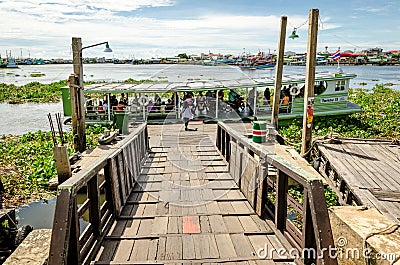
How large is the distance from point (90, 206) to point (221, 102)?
12.8 m

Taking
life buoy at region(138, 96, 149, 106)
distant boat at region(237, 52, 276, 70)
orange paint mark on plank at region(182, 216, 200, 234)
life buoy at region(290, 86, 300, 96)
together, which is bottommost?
orange paint mark on plank at region(182, 216, 200, 234)

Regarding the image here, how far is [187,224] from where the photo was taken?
4598 mm

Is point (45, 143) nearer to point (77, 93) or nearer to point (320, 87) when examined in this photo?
point (77, 93)

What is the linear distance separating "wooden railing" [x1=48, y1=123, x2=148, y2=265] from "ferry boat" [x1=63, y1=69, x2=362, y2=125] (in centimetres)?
974

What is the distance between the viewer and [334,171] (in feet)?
29.4

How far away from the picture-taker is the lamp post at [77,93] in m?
10.8

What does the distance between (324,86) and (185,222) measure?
15234 millimetres

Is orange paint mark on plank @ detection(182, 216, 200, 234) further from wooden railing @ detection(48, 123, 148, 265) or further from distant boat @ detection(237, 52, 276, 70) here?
distant boat @ detection(237, 52, 276, 70)

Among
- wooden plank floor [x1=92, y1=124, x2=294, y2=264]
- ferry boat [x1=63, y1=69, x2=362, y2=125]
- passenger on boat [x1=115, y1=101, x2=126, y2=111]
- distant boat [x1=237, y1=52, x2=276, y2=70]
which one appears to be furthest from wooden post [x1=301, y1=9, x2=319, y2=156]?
distant boat [x1=237, y1=52, x2=276, y2=70]

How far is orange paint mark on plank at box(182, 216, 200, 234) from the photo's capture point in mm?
4379

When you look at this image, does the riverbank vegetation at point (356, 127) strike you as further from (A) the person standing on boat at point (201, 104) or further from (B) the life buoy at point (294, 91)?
(A) the person standing on boat at point (201, 104)

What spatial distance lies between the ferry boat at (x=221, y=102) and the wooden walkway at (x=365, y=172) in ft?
→ 19.4

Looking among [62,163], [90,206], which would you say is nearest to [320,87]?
[62,163]

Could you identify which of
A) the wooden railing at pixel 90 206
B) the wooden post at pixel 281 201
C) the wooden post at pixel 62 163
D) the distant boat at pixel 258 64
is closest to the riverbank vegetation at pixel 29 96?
the distant boat at pixel 258 64
